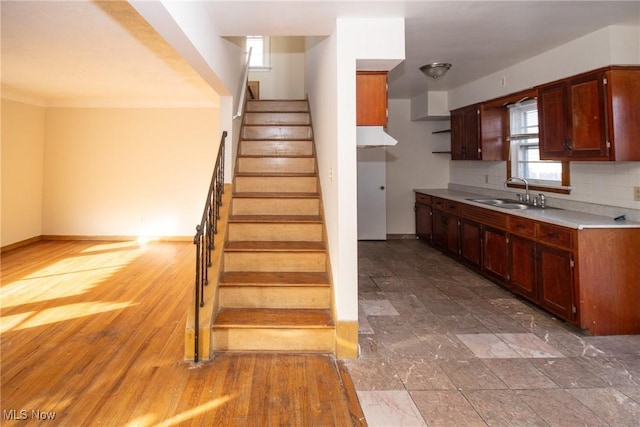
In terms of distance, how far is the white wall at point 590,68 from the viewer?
→ 2.97 metres

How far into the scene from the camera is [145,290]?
13.0 ft

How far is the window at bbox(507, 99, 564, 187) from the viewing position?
4105mm

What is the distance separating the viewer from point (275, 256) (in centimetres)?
306

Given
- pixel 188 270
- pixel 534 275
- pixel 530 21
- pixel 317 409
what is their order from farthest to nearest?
pixel 188 270, pixel 534 275, pixel 530 21, pixel 317 409

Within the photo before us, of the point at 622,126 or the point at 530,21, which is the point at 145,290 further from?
the point at 622,126

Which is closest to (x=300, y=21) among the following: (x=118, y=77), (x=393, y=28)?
(x=393, y=28)

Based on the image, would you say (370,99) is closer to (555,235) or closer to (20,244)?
(555,235)

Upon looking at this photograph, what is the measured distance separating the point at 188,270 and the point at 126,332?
1808 mm

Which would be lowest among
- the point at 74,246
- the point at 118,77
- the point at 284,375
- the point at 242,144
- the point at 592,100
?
the point at 74,246

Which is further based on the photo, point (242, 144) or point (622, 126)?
point (242, 144)

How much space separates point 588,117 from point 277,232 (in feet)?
9.73

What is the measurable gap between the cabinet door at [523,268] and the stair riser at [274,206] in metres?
2.08

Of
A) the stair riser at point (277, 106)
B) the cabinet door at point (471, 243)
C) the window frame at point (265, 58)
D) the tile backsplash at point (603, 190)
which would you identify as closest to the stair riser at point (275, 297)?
the cabinet door at point (471, 243)

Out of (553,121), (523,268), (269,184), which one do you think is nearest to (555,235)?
(523,268)
